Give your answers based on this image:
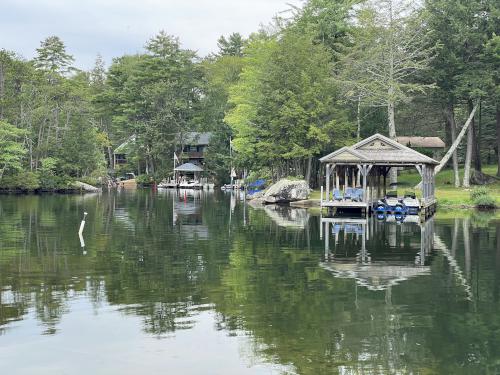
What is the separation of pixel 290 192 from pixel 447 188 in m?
15.7

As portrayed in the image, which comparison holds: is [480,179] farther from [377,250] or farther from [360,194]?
[377,250]

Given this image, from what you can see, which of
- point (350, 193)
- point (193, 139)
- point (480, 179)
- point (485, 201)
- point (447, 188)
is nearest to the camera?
point (350, 193)

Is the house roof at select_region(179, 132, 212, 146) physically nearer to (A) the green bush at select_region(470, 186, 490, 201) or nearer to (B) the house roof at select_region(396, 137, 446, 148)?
(B) the house roof at select_region(396, 137, 446, 148)

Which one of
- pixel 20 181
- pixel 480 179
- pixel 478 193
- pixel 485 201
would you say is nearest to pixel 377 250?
pixel 485 201

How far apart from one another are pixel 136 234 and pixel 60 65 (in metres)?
71.9

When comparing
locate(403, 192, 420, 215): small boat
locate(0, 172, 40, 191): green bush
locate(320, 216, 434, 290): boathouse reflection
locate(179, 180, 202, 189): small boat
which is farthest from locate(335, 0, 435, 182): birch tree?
locate(179, 180, 202, 189): small boat

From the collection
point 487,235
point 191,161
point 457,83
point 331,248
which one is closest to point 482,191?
point 457,83

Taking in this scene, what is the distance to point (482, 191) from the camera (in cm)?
4962

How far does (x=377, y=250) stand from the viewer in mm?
26562

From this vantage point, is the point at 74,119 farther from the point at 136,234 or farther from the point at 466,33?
the point at 136,234

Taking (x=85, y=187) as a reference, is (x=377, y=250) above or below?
below

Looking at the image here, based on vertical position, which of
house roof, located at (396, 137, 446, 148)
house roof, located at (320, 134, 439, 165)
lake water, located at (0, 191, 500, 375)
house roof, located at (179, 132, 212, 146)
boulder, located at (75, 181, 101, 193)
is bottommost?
lake water, located at (0, 191, 500, 375)

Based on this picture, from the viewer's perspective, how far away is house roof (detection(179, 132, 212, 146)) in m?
101

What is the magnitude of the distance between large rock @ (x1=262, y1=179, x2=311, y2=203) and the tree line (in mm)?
3958
